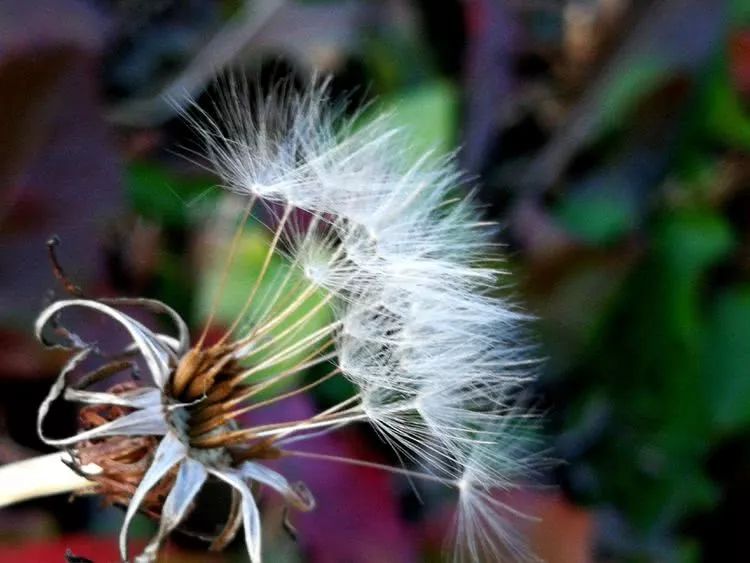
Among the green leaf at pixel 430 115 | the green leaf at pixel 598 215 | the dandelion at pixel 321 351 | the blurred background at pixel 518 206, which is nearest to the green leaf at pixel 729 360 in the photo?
the blurred background at pixel 518 206

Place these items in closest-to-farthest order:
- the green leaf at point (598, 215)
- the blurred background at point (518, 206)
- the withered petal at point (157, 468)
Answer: the withered petal at point (157, 468) → the blurred background at point (518, 206) → the green leaf at point (598, 215)

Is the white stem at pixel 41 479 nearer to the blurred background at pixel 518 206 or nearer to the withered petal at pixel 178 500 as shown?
the withered petal at pixel 178 500

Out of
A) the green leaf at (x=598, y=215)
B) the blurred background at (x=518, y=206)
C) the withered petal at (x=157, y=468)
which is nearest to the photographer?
the withered petal at (x=157, y=468)

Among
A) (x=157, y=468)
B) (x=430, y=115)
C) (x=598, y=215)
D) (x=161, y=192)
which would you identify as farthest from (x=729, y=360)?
(x=157, y=468)

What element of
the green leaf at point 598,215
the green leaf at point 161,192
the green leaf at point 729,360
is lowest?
the green leaf at point 729,360

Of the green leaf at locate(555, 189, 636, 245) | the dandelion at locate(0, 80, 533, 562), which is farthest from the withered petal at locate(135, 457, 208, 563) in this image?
the green leaf at locate(555, 189, 636, 245)

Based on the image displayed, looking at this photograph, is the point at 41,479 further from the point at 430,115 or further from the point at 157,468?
the point at 430,115

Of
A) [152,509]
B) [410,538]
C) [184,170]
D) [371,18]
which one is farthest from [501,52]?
[152,509]

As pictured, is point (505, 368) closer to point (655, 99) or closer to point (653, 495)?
point (653, 495)
